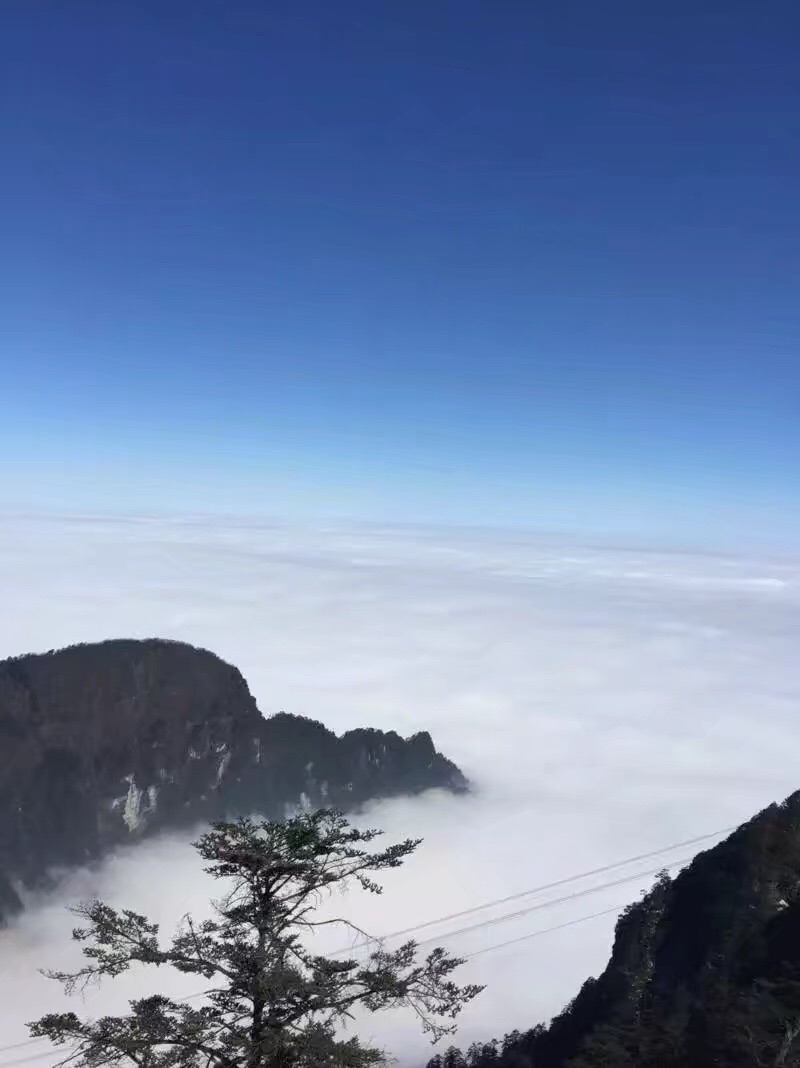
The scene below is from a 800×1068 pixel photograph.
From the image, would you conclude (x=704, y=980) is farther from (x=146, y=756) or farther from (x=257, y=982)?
(x=146, y=756)

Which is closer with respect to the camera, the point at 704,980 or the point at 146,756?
the point at 704,980

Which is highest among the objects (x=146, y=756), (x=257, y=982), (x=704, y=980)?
(x=257, y=982)

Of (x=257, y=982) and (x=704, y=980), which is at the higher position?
(x=257, y=982)

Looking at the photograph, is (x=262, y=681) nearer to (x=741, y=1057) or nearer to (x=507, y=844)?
(x=507, y=844)

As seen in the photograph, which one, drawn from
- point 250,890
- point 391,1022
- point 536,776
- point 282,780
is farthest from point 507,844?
point 250,890

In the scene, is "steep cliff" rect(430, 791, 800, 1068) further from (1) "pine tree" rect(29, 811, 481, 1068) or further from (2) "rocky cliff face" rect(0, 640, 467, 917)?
(2) "rocky cliff face" rect(0, 640, 467, 917)

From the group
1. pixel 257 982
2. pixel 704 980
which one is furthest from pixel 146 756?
pixel 257 982
